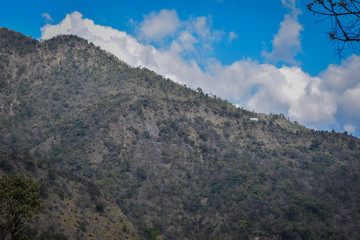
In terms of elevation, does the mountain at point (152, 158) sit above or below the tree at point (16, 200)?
above

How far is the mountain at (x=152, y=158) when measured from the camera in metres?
59.6

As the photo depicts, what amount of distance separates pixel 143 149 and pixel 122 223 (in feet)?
125

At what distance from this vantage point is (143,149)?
3789 inches

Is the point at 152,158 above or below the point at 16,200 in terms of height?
above

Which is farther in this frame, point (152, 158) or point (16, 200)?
point (152, 158)

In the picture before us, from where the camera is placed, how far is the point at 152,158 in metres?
94.4

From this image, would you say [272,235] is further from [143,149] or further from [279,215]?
[143,149]

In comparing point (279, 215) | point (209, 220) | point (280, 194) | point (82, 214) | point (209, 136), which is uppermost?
point (209, 136)

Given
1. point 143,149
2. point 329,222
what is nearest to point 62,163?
point 143,149

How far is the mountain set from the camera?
59625 mm

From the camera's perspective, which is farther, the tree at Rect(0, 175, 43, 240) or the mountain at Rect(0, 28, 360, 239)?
the mountain at Rect(0, 28, 360, 239)

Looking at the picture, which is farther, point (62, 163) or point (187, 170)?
point (187, 170)

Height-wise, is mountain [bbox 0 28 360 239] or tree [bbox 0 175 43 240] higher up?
mountain [bbox 0 28 360 239]

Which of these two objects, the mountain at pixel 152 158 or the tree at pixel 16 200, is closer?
the tree at pixel 16 200
